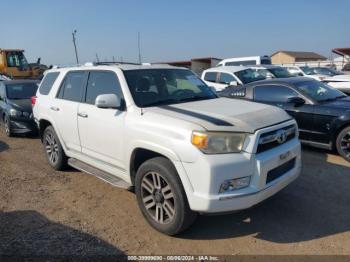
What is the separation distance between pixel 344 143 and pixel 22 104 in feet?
27.0

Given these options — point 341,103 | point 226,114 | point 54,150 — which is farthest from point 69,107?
point 341,103

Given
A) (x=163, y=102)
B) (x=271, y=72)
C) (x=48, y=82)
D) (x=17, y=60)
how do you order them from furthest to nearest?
1. (x=17, y=60)
2. (x=271, y=72)
3. (x=48, y=82)
4. (x=163, y=102)

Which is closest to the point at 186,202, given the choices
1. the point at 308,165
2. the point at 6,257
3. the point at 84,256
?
the point at 84,256

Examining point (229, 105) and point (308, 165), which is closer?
point (229, 105)

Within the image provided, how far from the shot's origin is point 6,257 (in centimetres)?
359

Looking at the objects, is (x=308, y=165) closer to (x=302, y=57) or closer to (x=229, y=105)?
(x=229, y=105)

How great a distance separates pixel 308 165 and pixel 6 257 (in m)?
4.86

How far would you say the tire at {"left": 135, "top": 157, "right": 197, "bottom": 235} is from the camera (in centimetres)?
363

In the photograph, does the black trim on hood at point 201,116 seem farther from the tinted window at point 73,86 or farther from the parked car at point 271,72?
the parked car at point 271,72

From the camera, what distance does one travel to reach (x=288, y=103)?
7.30 m

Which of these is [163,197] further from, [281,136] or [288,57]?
[288,57]

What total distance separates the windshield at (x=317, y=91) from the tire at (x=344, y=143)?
3.08ft

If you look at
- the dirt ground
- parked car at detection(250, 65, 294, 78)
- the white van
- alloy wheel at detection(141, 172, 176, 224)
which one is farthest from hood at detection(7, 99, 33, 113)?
the white van

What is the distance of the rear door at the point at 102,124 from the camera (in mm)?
4426
